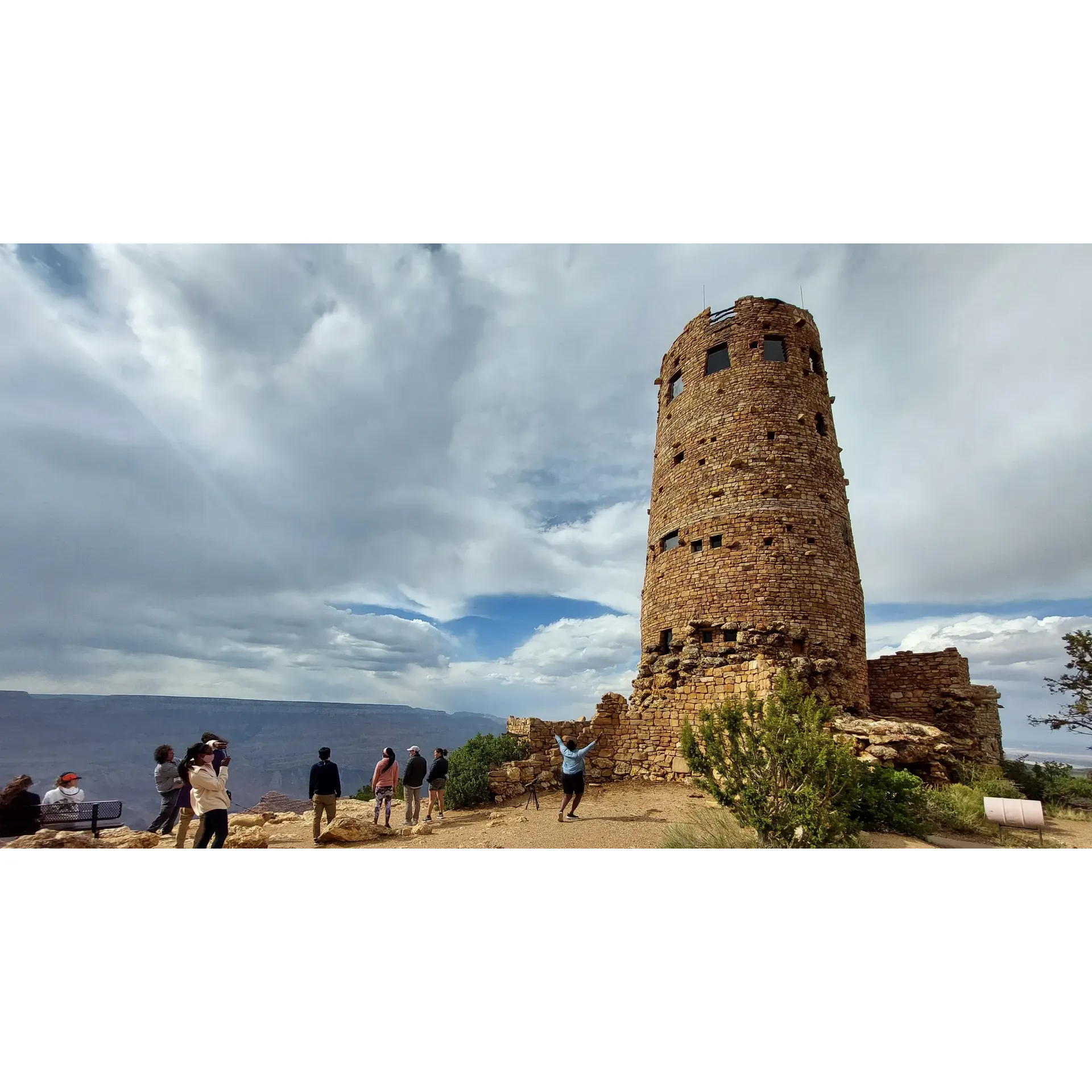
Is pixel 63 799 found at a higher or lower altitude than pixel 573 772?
lower

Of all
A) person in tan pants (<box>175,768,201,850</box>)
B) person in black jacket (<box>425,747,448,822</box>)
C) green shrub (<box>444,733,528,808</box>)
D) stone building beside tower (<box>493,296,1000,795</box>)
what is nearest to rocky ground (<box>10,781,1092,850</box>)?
person in black jacket (<box>425,747,448,822</box>)

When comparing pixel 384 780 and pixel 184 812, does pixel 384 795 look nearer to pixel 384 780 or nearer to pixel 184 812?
pixel 384 780

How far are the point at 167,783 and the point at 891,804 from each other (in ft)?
38.2

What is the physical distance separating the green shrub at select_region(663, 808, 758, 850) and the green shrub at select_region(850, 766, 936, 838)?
1.94 metres

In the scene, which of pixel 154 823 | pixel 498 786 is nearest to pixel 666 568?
pixel 498 786

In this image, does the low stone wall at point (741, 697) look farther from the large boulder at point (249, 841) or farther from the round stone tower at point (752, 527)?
the large boulder at point (249, 841)

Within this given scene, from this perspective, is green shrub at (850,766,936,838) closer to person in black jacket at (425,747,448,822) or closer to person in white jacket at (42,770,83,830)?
person in black jacket at (425,747,448,822)

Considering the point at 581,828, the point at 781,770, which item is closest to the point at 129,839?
the point at 581,828

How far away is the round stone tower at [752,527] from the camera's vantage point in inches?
499

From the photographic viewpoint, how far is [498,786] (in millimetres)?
11422

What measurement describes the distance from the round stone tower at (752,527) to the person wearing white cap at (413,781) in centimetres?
645

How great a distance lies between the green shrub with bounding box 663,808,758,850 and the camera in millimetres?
6348

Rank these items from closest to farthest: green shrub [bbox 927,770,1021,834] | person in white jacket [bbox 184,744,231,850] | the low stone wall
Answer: person in white jacket [bbox 184,744,231,850], green shrub [bbox 927,770,1021,834], the low stone wall

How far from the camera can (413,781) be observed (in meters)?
8.98
